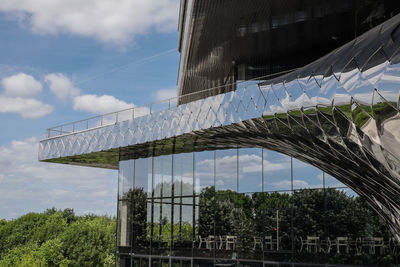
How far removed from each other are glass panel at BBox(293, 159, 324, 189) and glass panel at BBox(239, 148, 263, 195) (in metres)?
1.89

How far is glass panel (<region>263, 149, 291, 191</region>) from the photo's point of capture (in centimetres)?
1923

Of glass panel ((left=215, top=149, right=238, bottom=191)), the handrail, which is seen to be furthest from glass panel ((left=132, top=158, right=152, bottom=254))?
glass panel ((left=215, top=149, right=238, bottom=191))

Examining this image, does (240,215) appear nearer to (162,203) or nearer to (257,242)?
(257,242)

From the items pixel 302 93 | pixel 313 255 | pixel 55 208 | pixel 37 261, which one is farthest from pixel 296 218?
pixel 55 208

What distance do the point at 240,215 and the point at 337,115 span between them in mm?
11858

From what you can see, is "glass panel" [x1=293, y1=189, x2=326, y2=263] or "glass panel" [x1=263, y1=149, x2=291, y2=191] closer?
"glass panel" [x1=293, y1=189, x2=326, y2=263]

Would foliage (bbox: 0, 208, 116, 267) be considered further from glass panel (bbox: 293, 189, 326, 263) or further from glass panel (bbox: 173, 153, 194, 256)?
glass panel (bbox: 293, 189, 326, 263)

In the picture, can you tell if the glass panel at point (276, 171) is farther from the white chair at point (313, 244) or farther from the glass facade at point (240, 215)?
the white chair at point (313, 244)

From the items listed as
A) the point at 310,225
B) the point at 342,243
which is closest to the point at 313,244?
the point at 310,225

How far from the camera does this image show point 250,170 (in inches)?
819

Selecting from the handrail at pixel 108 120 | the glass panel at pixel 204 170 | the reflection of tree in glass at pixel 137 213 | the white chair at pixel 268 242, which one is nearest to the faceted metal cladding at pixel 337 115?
the handrail at pixel 108 120

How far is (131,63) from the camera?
41625 millimetres

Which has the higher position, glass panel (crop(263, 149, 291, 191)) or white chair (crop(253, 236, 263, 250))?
glass panel (crop(263, 149, 291, 191))

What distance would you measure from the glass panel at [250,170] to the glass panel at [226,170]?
309mm
